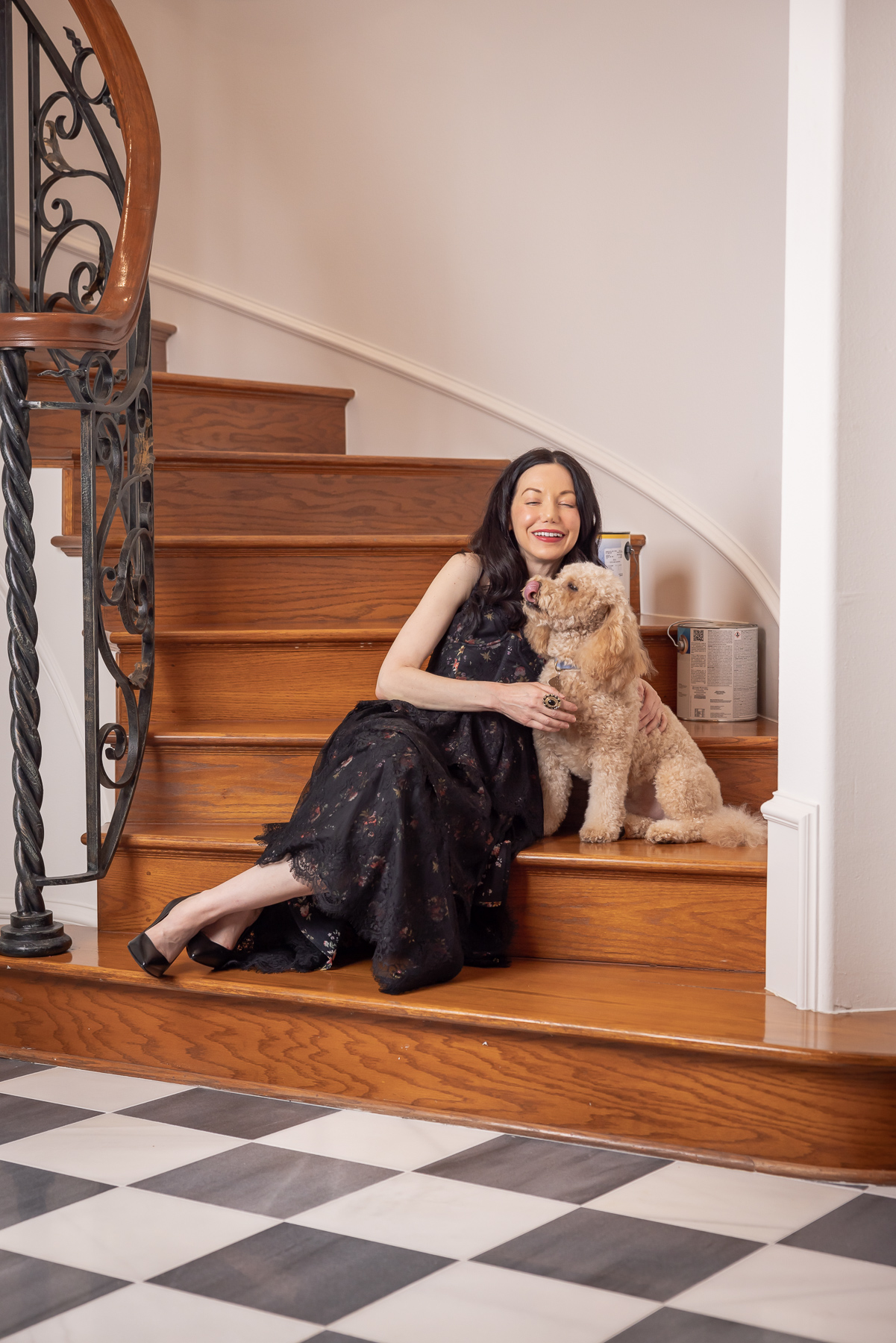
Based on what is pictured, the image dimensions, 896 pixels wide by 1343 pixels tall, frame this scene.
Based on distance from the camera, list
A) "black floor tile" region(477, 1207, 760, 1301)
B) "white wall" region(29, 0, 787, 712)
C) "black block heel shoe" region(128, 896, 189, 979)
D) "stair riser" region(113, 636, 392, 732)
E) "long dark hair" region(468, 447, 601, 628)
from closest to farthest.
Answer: "black floor tile" region(477, 1207, 760, 1301) < "black block heel shoe" region(128, 896, 189, 979) < "long dark hair" region(468, 447, 601, 628) < "stair riser" region(113, 636, 392, 732) < "white wall" region(29, 0, 787, 712)

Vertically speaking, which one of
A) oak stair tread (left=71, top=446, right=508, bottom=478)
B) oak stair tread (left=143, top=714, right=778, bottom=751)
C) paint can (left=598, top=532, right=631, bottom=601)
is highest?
oak stair tread (left=71, top=446, right=508, bottom=478)

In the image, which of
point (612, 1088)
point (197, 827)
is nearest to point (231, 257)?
point (197, 827)

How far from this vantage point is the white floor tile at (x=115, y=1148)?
1708 mm

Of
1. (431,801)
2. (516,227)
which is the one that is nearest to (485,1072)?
(431,801)

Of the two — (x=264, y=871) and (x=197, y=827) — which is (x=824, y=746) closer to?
(x=264, y=871)

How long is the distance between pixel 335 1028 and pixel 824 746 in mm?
904

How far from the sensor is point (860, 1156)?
1.70 meters

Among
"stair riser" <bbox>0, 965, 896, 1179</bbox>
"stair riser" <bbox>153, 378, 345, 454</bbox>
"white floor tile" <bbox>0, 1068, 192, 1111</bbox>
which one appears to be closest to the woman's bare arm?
"stair riser" <bbox>0, 965, 896, 1179</bbox>

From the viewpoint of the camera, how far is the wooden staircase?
69.1 inches

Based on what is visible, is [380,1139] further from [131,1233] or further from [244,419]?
[244,419]

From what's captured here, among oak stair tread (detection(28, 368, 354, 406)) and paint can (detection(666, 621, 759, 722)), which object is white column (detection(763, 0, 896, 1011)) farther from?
oak stair tread (detection(28, 368, 354, 406))

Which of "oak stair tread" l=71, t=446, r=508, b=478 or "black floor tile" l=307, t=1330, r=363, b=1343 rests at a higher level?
"oak stair tread" l=71, t=446, r=508, b=478

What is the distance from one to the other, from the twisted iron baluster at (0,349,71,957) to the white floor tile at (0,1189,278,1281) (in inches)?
26.7

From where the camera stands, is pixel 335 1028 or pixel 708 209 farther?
pixel 708 209
